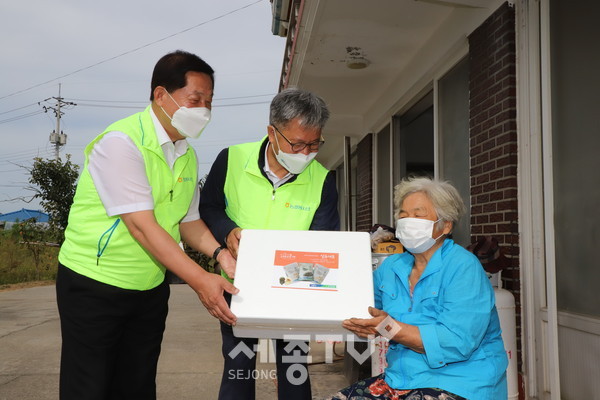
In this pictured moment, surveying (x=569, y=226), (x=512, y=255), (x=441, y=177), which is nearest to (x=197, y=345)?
(x=441, y=177)

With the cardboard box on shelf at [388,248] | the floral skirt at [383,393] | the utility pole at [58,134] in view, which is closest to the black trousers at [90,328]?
the floral skirt at [383,393]

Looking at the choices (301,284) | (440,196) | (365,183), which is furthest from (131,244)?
(365,183)

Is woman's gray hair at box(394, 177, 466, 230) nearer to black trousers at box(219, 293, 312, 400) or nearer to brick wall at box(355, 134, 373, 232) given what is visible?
black trousers at box(219, 293, 312, 400)

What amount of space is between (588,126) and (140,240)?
2.76 m

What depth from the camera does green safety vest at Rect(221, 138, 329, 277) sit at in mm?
2180

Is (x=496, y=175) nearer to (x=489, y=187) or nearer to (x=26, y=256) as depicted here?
(x=489, y=187)

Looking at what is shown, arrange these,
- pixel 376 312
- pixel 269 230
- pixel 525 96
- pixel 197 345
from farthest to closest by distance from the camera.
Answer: pixel 197 345 < pixel 525 96 < pixel 269 230 < pixel 376 312

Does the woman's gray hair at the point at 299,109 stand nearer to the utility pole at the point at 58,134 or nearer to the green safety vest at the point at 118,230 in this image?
the green safety vest at the point at 118,230

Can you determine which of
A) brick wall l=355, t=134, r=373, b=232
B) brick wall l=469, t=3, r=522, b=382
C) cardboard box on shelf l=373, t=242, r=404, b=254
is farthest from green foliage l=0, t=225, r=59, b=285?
brick wall l=469, t=3, r=522, b=382

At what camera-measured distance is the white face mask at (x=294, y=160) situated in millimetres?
2172

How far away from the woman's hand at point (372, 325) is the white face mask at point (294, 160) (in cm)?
71

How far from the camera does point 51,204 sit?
17219 mm

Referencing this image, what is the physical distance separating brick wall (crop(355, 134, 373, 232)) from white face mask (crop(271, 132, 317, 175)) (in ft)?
19.4

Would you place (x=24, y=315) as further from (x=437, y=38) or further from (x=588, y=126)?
(x=588, y=126)
